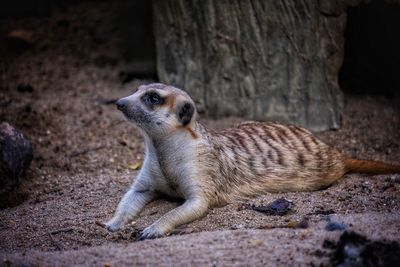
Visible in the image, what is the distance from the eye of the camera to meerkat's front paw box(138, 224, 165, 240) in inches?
131

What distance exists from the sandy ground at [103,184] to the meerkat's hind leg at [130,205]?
57 mm

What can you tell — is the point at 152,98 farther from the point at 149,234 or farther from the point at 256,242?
the point at 256,242

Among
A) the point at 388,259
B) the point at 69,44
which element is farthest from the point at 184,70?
the point at 388,259

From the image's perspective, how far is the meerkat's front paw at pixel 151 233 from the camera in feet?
10.9

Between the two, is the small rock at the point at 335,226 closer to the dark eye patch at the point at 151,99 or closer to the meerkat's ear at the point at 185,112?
the meerkat's ear at the point at 185,112

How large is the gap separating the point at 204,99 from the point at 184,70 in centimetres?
Result: 30

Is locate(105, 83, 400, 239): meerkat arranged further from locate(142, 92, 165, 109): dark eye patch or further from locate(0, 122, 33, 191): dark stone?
locate(0, 122, 33, 191): dark stone

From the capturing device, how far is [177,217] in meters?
3.46

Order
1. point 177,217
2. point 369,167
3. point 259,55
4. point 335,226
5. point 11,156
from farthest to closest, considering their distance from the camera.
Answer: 1. point 259,55
2. point 369,167
3. point 11,156
4. point 177,217
5. point 335,226

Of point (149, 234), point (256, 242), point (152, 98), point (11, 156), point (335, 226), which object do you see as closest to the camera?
point (256, 242)

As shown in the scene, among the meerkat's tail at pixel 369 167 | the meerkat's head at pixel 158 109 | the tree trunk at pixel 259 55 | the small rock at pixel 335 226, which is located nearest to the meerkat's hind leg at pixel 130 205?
the meerkat's head at pixel 158 109

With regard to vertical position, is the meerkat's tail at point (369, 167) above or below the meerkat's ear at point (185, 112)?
below

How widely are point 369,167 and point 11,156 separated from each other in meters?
2.37

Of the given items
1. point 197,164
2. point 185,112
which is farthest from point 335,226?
point 185,112
